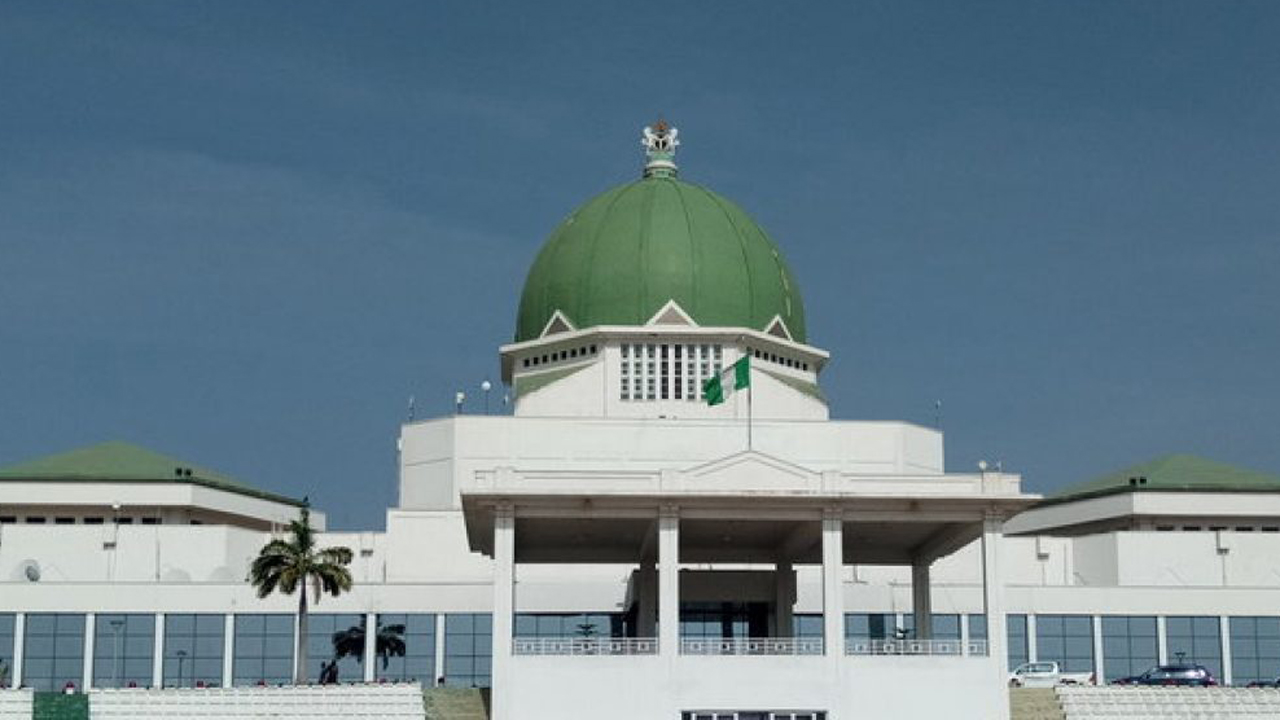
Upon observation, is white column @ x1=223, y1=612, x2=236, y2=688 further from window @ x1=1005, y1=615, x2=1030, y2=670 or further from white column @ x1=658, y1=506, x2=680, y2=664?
window @ x1=1005, y1=615, x2=1030, y2=670

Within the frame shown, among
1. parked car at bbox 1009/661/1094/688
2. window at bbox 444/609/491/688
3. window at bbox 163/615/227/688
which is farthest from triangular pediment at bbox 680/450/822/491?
window at bbox 163/615/227/688

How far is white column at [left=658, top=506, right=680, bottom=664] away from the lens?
5994 centimetres

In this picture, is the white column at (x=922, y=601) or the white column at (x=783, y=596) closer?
the white column at (x=922, y=601)

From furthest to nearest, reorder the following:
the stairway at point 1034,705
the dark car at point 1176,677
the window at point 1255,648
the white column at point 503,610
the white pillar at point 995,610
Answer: the window at point 1255,648 → the dark car at point 1176,677 → the stairway at point 1034,705 → the white pillar at point 995,610 → the white column at point 503,610

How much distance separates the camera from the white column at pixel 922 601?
67.9 meters

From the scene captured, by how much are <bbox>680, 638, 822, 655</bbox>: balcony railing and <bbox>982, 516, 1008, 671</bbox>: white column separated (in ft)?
16.4

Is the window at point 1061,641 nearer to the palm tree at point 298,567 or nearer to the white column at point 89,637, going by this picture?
the palm tree at point 298,567

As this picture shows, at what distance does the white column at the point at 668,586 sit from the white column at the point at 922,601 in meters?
10.8

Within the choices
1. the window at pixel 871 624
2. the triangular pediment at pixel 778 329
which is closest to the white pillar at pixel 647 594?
the window at pixel 871 624

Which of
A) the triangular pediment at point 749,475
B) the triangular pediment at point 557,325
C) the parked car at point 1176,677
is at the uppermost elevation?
the triangular pediment at point 557,325

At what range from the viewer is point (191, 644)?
278 ft

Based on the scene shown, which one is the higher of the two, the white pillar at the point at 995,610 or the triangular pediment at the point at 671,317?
the triangular pediment at the point at 671,317

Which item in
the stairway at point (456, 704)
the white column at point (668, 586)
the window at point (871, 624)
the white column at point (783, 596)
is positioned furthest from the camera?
the window at point (871, 624)

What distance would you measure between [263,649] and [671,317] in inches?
856
